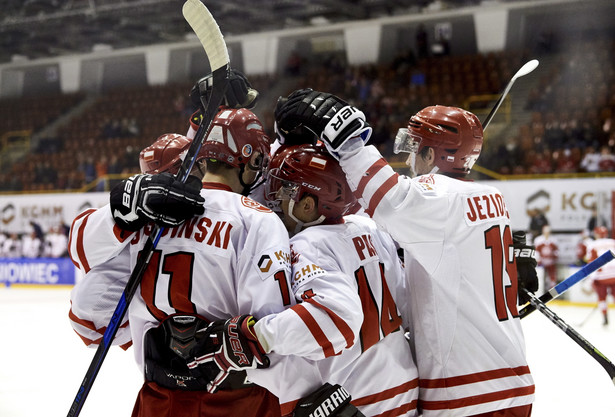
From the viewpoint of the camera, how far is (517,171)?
1211 cm

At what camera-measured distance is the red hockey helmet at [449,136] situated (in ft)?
7.79

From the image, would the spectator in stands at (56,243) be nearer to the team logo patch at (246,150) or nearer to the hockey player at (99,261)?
the hockey player at (99,261)

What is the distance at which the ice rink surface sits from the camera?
490 centimetres

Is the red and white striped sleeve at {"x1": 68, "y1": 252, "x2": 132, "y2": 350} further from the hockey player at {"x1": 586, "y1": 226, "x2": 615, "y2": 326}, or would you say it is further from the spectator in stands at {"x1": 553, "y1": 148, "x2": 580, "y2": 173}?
the spectator in stands at {"x1": 553, "y1": 148, "x2": 580, "y2": 173}

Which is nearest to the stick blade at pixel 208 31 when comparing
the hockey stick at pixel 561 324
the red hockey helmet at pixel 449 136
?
the red hockey helmet at pixel 449 136

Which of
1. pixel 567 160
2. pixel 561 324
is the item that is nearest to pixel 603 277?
pixel 567 160

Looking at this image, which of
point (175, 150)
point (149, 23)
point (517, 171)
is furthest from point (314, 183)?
point (149, 23)

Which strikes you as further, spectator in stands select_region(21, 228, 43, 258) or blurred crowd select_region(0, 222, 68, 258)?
spectator in stands select_region(21, 228, 43, 258)

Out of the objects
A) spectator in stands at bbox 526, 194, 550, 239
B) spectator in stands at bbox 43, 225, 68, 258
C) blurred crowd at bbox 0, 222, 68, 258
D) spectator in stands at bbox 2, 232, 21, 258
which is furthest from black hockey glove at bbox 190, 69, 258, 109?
spectator in stands at bbox 2, 232, 21, 258

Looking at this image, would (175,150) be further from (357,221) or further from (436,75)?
(436,75)

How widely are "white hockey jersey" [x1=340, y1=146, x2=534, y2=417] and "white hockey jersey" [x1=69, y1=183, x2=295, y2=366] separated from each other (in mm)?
349

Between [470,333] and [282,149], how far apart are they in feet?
2.78

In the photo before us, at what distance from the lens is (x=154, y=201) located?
1819mm

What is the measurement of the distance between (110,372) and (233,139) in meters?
4.52
